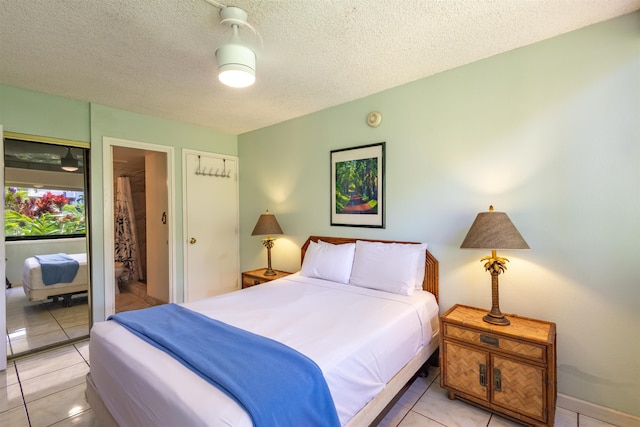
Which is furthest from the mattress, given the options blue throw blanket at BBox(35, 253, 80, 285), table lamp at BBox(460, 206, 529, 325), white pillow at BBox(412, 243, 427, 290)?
blue throw blanket at BBox(35, 253, 80, 285)

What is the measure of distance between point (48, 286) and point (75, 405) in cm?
175

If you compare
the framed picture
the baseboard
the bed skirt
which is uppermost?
the framed picture

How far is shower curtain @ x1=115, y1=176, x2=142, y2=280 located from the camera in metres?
5.08

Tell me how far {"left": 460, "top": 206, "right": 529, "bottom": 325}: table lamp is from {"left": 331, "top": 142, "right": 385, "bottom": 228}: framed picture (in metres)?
1.00

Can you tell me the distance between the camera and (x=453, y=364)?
2025 millimetres

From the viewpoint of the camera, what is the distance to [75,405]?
2.07 m

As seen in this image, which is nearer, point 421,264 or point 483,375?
point 483,375

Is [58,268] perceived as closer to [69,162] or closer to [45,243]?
[45,243]

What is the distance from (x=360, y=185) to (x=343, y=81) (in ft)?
3.25

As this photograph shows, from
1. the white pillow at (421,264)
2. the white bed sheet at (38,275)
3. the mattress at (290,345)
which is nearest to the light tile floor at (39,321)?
the white bed sheet at (38,275)

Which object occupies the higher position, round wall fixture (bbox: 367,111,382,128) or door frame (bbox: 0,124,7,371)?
round wall fixture (bbox: 367,111,382,128)

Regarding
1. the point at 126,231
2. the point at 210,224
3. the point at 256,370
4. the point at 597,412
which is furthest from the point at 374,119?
the point at 126,231

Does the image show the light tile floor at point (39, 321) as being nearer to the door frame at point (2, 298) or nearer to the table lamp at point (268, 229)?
the door frame at point (2, 298)

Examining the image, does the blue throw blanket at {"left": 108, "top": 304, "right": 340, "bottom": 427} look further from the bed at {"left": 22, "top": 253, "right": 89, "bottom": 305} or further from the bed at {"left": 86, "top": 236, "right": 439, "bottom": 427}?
the bed at {"left": 22, "top": 253, "right": 89, "bottom": 305}
